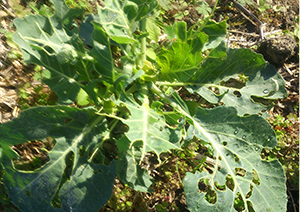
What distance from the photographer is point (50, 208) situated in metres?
1.27

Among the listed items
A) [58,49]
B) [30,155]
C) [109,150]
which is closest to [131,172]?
[109,150]

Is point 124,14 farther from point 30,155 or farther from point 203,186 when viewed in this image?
point 203,186

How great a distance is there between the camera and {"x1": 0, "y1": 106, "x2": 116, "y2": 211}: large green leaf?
1.22m

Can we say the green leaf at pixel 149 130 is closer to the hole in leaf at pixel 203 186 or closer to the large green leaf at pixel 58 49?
the large green leaf at pixel 58 49

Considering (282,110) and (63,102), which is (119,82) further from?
(282,110)

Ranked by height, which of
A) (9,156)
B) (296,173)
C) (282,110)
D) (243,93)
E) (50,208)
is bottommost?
(296,173)

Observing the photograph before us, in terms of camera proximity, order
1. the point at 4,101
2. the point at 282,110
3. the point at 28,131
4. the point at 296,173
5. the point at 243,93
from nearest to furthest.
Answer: the point at 28,131, the point at 4,101, the point at 243,93, the point at 296,173, the point at 282,110

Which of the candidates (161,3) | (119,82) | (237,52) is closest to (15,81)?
(119,82)

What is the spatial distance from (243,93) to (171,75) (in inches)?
21.9

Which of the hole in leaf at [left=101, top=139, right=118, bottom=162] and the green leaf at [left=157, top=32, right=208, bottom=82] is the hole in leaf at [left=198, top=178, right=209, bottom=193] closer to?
the hole in leaf at [left=101, top=139, right=118, bottom=162]

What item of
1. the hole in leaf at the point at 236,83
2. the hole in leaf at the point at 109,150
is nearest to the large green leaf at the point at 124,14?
the hole in leaf at the point at 109,150

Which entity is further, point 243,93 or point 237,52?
point 243,93

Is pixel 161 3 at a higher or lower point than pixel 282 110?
higher

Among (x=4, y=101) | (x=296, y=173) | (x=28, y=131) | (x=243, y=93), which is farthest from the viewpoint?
(x=296, y=173)
